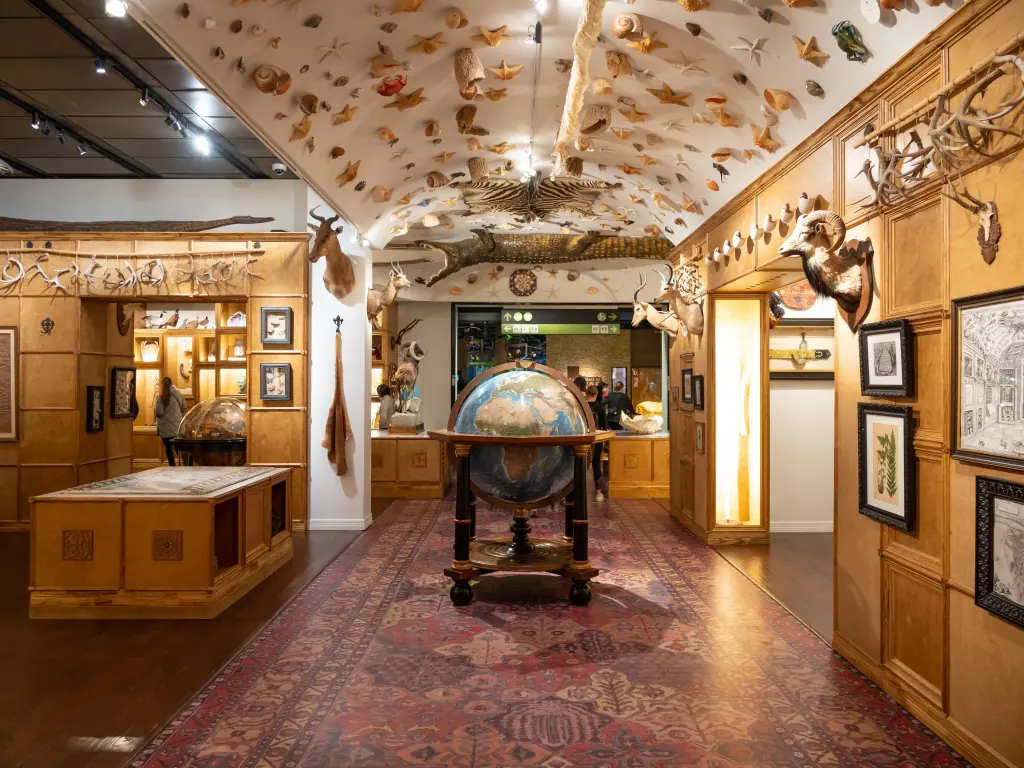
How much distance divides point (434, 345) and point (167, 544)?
363 inches

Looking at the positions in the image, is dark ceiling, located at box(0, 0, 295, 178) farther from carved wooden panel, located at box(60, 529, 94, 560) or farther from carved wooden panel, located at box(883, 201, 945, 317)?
carved wooden panel, located at box(883, 201, 945, 317)

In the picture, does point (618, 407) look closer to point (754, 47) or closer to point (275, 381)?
point (275, 381)

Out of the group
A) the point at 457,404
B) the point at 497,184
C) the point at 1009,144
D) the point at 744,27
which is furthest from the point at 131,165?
the point at 1009,144

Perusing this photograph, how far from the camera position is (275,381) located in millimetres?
8852

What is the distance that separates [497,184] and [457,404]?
178 inches

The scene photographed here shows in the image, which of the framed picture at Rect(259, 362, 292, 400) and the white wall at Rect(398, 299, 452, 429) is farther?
the white wall at Rect(398, 299, 452, 429)

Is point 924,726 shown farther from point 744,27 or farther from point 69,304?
point 69,304

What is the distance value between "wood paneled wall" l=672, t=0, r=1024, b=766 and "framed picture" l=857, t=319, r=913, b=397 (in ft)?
0.20

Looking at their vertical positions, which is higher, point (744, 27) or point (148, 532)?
point (744, 27)

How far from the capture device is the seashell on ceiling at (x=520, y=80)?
446 cm

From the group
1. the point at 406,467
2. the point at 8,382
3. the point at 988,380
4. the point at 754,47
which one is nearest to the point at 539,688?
the point at 988,380

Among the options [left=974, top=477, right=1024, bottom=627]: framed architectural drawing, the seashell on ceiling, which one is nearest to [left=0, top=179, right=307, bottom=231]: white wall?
the seashell on ceiling

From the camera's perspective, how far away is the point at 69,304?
8.85 meters

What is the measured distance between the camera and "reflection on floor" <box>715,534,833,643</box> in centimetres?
557
